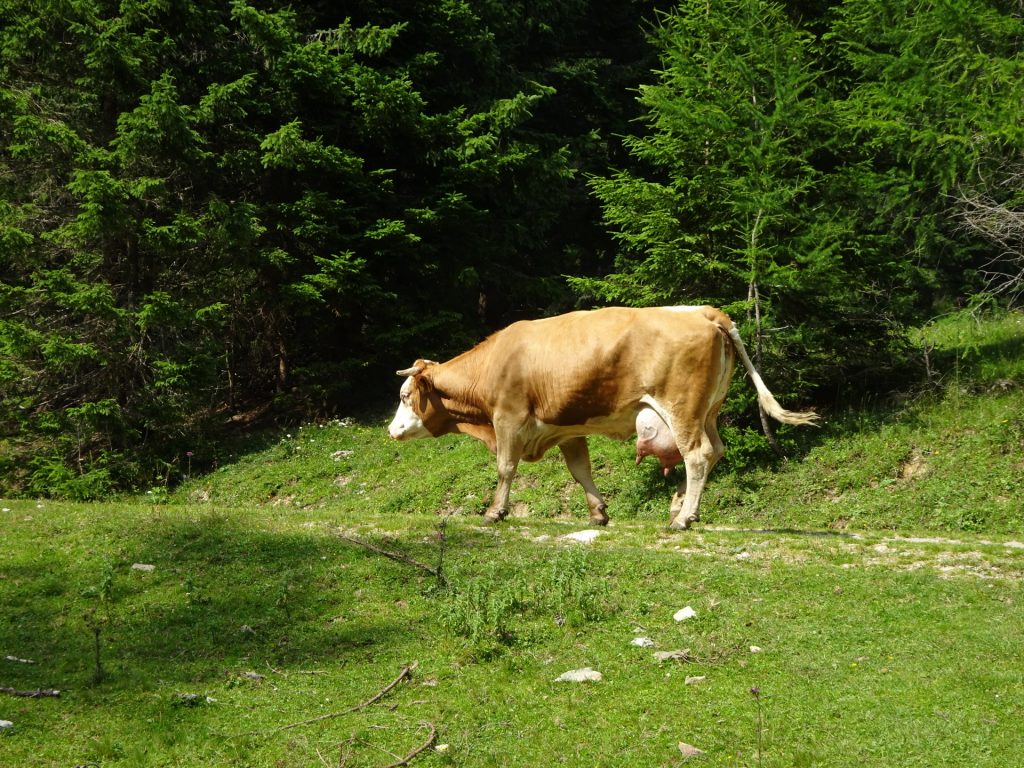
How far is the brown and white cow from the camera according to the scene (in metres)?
11.4

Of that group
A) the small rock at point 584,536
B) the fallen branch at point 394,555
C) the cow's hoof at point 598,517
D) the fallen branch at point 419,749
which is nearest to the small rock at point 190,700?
the fallen branch at point 419,749

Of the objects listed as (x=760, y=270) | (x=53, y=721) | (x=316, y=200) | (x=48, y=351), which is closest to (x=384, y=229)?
(x=316, y=200)

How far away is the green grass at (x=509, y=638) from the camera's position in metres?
6.01

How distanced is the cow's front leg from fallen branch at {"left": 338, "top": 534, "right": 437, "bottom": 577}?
89.7 inches

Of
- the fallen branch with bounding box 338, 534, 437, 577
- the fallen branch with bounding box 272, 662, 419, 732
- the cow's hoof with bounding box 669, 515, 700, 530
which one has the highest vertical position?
the fallen branch with bounding box 272, 662, 419, 732

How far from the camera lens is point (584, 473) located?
12992mm

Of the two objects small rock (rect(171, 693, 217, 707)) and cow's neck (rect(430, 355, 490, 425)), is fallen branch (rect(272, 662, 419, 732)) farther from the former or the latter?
cow's neck (rect(430, 355, 490, 425))

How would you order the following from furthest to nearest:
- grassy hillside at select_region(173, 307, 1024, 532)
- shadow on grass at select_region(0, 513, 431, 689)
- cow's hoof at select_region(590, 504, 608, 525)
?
grassy hillside at select_region(173, 307, 1024, 532), cow's hoof at select_region(590, 504, 608, 525), shadow on grass at select_region(0, 513, 431, 689)

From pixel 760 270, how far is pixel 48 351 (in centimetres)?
1200

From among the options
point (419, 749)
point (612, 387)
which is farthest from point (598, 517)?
point (419, 749)

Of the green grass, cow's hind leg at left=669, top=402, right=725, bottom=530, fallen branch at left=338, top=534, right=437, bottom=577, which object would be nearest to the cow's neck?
the green grass

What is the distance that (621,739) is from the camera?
5980mm

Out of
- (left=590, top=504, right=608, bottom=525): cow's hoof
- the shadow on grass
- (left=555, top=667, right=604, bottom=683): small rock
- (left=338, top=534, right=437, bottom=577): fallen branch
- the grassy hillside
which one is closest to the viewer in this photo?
(left=555, top=667, right=604, bottom=683): small rock

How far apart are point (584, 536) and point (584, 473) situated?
1971mm
